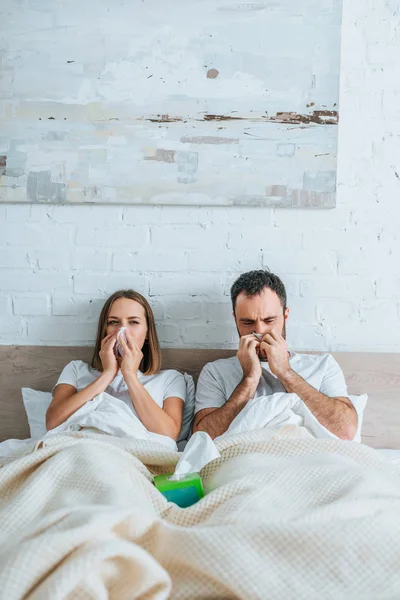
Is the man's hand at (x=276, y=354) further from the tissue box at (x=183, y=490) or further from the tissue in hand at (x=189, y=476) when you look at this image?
the tissue box at (x=183, y=490)

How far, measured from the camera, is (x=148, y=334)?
2.12 metres

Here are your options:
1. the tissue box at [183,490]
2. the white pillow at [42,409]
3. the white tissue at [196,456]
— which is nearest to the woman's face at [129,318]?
the white pillow at [42,409]

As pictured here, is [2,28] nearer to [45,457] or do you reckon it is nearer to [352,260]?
[352,260]

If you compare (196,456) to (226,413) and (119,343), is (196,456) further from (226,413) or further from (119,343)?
(119,343)

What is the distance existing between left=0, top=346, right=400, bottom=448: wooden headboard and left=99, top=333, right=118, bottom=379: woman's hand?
0.20 metres

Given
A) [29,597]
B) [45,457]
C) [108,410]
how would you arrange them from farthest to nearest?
[108,410]
[45,457]
[29,597]

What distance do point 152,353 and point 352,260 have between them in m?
0.77

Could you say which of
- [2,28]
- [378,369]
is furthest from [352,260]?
[2,28]

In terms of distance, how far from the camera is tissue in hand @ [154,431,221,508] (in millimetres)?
1248

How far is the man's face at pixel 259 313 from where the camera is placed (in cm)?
200

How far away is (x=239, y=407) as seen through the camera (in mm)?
1858

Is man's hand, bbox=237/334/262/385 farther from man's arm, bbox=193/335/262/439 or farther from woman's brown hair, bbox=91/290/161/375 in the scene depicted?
woman's brown hair, bbox=91/290/161/375

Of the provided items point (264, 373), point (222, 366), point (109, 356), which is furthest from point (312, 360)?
point (109, 356)

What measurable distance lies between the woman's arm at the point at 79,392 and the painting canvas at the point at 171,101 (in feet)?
1.77
